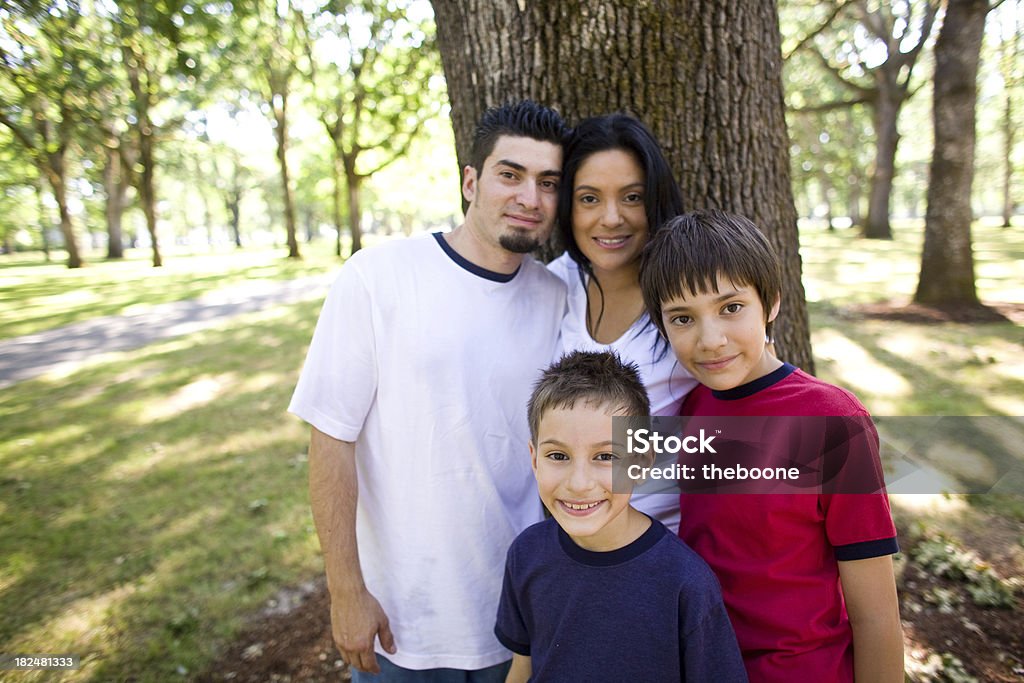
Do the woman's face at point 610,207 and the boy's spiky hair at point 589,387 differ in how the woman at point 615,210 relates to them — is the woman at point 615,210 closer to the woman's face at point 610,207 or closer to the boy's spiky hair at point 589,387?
the woman's face at point 610,207

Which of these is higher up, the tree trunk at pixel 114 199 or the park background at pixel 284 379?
the tree trunk at pixel 114 199

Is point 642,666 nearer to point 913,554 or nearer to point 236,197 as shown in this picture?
point 913,554

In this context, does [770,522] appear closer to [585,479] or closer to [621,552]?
[621,552]

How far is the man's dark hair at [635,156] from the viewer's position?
2004 millimetres

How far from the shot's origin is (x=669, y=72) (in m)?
2.42

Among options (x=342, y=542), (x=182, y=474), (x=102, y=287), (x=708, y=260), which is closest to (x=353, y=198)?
(x=102, y=287)

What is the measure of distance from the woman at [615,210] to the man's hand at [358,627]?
1121 millimetres

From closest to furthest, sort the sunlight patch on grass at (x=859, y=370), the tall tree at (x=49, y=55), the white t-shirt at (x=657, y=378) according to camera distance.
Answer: the white t-shirt at (x=657, y=378) < the tall tree at (x=49, y=55) < the sunlight patch on grass at (x=859, y=370)

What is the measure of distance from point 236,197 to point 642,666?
60.2 meters

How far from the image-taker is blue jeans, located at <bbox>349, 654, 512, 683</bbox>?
2.01 metres

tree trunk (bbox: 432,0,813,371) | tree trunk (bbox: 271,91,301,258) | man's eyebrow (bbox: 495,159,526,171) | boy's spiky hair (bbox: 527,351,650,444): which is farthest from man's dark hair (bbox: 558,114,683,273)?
tree trunk (bbox: 271,91,301,258)

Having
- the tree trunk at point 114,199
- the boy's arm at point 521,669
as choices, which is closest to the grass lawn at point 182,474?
the boy's arm at point 521,669

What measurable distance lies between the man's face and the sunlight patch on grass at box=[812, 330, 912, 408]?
211 inches

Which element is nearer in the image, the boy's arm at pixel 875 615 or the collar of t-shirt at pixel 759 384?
the boy's arm at pixel 875 615
